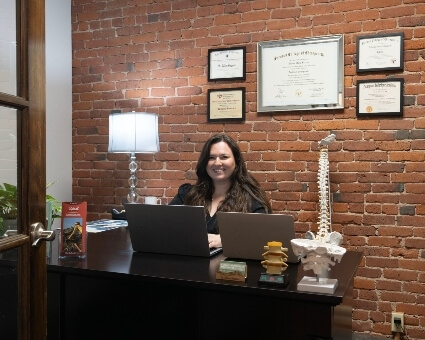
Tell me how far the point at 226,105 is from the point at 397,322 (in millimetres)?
1813

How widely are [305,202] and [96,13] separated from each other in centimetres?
223

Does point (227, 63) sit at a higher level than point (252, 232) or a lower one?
higher

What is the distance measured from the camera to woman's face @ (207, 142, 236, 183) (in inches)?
108

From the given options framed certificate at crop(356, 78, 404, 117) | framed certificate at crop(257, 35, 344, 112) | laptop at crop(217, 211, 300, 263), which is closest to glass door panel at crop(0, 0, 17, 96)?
laptop at crop(217, 211, 300, 263)

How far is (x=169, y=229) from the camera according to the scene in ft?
6.20

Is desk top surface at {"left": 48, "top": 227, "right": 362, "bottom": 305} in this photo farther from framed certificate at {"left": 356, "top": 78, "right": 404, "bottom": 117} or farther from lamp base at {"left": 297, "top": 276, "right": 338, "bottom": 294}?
framed certificate at {"left": 356, "top": 78, "right": 404, "bottom": 117}

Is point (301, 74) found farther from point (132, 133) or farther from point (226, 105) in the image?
point (132, 133)

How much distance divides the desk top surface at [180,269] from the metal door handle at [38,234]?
1.28 feet

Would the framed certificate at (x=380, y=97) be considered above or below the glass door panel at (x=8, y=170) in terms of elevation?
above

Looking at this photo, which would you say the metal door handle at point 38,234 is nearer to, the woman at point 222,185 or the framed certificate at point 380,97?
the woman at point 222,185

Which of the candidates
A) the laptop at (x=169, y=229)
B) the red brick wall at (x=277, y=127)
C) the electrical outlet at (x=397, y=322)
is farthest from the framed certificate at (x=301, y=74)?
the laptop at (x=169, y=229)

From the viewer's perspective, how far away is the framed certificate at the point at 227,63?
332 cm

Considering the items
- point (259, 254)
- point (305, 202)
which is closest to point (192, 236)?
point (259, 254)

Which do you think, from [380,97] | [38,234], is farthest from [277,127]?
[38,234]
